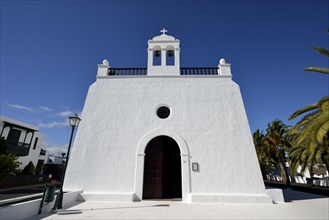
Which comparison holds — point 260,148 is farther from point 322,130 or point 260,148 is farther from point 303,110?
point 322,130

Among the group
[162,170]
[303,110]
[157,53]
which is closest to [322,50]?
[303,110]

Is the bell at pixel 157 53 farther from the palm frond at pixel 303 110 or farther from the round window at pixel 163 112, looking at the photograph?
the palm frond at pixel 303 110

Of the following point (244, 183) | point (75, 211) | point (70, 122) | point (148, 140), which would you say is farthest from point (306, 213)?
point (70, 122)

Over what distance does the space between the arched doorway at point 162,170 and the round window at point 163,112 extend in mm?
1098

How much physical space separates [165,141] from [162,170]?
1.34 meters

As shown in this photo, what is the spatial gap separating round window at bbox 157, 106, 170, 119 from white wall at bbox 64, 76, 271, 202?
0.98 feet

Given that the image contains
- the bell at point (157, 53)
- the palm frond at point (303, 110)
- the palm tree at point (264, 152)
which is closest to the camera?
the palm frond at point (303, 110)

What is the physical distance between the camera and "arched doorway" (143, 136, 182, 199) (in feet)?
25.4

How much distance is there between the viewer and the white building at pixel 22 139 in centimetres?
1884

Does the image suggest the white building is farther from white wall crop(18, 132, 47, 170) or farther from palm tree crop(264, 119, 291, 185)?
palm tree crop(264, 119, 291, 185)

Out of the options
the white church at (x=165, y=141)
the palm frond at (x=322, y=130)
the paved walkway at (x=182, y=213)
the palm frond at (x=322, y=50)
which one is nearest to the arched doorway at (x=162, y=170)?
the white church at (x=165, y=141)

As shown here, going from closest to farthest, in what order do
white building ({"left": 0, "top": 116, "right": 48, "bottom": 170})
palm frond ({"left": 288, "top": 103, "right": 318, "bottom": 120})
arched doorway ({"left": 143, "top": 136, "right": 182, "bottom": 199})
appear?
arched doorway ({"left": 143, "top": 136, "right": 182, "bottom": 199}) < palm frond ({"left": 288, "top": 103, "right": 318, "bottom": 120}) < white building ({"left": 0, "top": 116, "right": 48, "bottom": 170})

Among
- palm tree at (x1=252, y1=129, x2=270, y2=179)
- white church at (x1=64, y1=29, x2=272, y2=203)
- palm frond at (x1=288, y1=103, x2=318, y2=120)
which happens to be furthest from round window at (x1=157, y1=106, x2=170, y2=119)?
palm tree at (x1=252, y1=129, x2=270, y2=179)

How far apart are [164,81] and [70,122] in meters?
4.95
